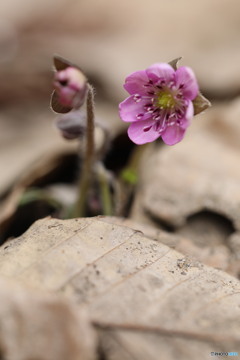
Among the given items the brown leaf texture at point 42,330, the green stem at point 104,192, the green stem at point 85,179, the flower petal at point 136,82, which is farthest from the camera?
the green stem at point 104,192

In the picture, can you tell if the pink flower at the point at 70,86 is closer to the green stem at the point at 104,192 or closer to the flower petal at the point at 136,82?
the flower petal at the point at 136,82

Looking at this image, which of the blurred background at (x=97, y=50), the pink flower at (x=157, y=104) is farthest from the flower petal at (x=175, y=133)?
the blurred background at (x=97, y=50)

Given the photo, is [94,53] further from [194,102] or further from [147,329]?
[147,329]

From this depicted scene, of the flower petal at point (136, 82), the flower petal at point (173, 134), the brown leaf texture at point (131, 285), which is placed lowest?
the brown leaf texture at point (131, 285)

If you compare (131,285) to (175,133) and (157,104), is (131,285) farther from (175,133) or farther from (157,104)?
(157,104)

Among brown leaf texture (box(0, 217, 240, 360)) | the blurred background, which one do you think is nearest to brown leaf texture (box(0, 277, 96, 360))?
brown leaf texture (box(0, 217, 240, 360))

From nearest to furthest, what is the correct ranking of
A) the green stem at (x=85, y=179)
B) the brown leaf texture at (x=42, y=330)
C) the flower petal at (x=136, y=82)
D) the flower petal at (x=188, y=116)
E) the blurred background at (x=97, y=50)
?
the brown leaf texture at (x=42, y=330)
the flower petal at (x=188, y=116)
the flower petal at (x=136, y=82)
the green stem at (x=85, y=179)
the blurred background at (x=97, y=50)

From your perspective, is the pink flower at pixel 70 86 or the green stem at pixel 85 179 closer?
the pink flower at pixel 70 86
